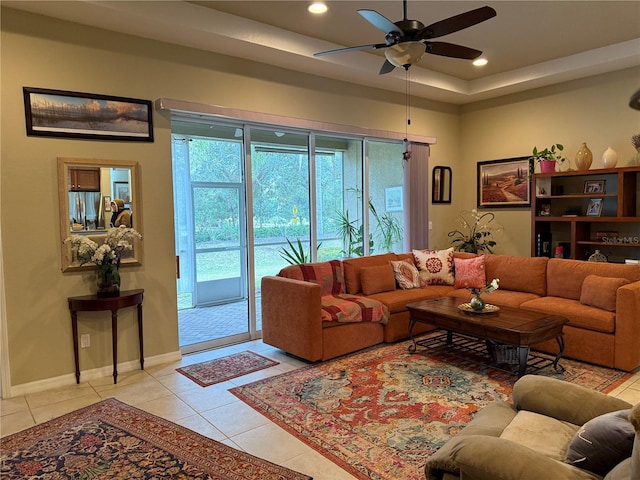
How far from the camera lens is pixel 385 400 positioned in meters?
3.29

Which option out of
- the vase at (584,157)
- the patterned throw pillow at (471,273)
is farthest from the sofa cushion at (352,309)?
the vase at (584,157)

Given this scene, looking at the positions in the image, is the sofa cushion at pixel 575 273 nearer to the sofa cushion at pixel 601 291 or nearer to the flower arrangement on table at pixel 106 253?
the sofa cushion at pixel 601 291

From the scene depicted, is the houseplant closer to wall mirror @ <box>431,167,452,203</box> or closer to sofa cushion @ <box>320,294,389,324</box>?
wall mirror @ <box>431,167,452,203</box>

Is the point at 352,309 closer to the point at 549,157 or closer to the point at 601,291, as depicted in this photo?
the point at 601,291

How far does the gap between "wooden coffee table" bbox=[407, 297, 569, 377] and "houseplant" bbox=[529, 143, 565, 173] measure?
2448 mm

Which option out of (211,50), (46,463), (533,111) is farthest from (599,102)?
(46,463)

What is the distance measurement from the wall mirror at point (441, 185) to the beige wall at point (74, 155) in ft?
9.90

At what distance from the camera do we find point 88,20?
144 inches

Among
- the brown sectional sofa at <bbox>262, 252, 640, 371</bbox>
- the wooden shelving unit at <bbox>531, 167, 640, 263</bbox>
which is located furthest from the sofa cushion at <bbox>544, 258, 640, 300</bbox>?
the wooden shelving unit at <bbox>531, 167, 640, 263</bbox>

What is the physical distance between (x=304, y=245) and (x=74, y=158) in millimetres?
2646

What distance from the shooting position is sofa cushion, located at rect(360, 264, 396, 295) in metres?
4.92

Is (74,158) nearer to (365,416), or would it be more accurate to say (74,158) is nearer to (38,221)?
(38,221)

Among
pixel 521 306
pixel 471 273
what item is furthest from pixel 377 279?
pixel 521 306

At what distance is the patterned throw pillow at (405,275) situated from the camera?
5164 mm
